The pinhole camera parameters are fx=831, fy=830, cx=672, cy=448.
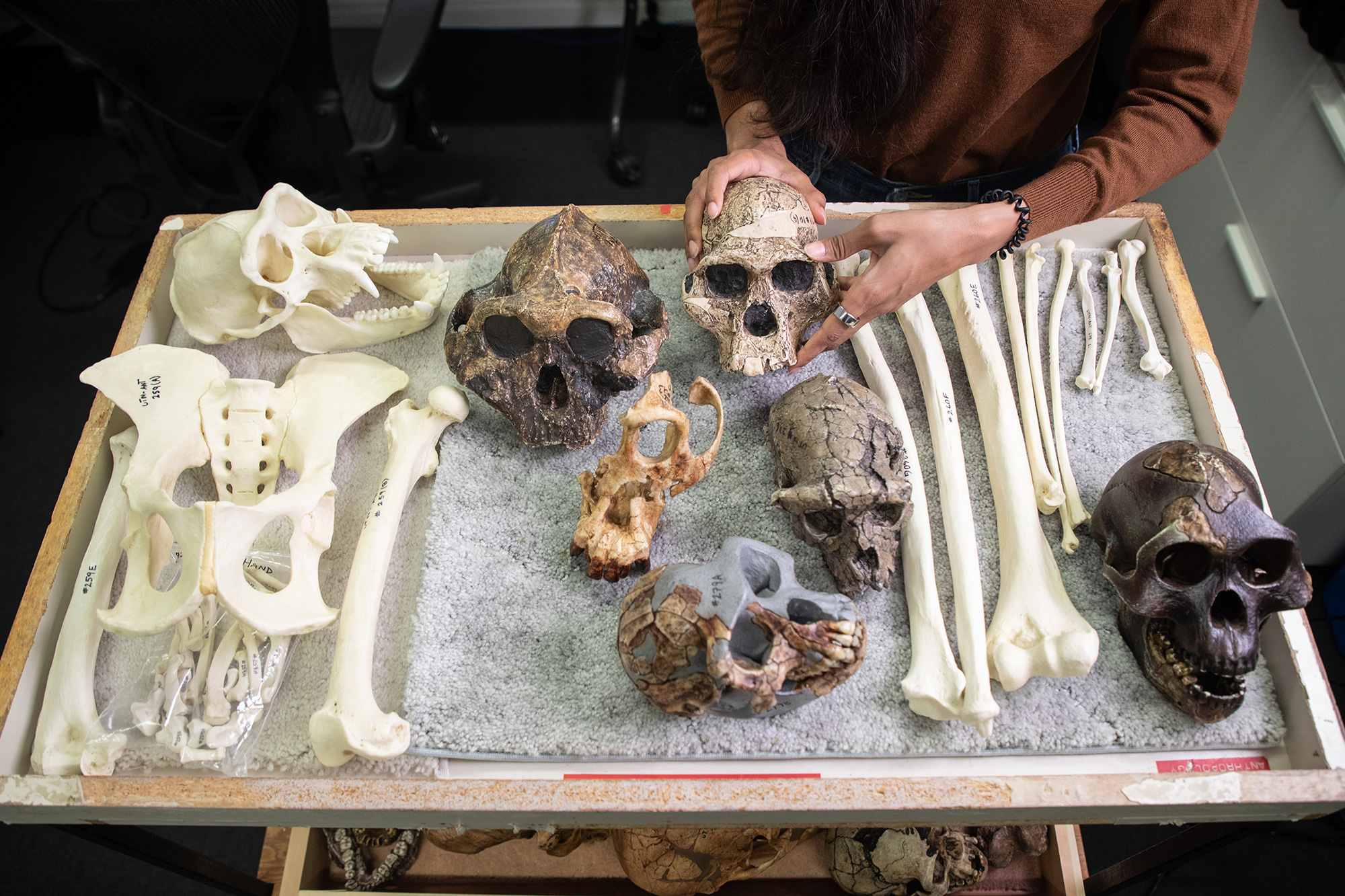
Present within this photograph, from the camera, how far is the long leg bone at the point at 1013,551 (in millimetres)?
1676

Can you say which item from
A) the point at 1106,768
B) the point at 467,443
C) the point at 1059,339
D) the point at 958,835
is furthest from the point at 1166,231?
the point at 467,443

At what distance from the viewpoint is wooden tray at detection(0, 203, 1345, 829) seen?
5.09 feet

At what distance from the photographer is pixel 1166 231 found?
2246mm

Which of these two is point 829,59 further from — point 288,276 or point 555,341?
point 288,276

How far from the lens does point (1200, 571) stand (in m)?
1.64

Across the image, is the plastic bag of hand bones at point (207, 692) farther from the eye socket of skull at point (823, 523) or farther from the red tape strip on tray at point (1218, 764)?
the red tape strip on tray at point (1218, 764)

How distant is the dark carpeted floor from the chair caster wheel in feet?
0.14

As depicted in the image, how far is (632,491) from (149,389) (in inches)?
44.5

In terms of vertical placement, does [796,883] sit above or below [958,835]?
below

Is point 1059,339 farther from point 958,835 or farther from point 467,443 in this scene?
point 467,443

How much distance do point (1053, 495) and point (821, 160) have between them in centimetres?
107

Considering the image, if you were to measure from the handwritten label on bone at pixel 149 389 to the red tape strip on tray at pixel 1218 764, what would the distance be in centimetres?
227

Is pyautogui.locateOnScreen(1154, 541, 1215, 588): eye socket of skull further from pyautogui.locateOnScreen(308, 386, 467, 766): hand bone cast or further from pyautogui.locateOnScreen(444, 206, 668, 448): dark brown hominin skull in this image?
pyautogui.locateOnScreen(308, 386, 467, 766): hand bone cast

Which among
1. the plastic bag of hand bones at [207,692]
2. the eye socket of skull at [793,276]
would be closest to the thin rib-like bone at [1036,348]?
the eye socket of skull at [793,276]
